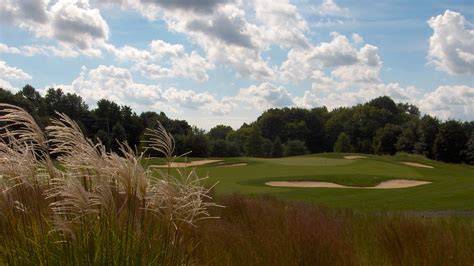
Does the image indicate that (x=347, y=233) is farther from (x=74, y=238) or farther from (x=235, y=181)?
(x=235, y=181)

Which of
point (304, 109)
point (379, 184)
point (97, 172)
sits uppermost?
point (304, 109)

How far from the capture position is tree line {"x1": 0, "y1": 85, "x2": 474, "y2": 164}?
254ft

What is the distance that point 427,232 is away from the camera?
301 inches

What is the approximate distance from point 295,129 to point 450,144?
148ft

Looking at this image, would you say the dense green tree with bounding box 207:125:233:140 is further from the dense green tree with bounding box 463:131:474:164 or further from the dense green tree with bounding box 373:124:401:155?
the dense green tree with bounding box 463:131:474:164

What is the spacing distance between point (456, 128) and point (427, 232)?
80.1 meters

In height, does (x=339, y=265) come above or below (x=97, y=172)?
below

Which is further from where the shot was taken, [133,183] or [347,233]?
[347,233]

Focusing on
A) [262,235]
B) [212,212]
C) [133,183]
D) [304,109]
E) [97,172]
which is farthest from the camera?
[304,109]

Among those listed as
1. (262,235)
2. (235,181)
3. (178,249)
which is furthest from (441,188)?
(178,249)

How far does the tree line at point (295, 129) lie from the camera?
77506 millimetres

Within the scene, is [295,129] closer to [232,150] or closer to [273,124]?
[273,124]

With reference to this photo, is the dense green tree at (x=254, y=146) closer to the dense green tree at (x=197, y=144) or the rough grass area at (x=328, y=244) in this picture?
the dense green tree at (x=197, y=144)

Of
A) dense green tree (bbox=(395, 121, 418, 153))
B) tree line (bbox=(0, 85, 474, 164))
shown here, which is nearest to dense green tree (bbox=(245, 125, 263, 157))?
tree line (bbox=(0, 85, 474, 164))
